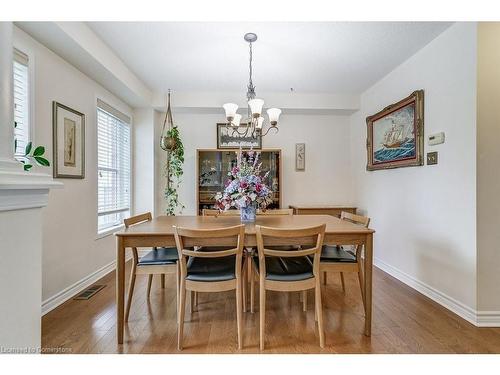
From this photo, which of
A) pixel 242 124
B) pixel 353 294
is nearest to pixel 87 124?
pixel 242 124

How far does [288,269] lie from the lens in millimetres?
2043

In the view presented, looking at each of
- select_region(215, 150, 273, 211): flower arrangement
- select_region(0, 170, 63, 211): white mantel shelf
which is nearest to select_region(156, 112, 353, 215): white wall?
select_region(215, 150, 273, 211): flower arrangement

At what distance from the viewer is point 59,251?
8.25 feet

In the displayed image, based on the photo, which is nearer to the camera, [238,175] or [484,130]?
[484,130]

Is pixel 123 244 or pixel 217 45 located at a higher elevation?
pixel 217 45

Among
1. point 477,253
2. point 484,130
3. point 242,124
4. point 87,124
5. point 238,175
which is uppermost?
point 242,124

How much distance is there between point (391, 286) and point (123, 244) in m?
2.74

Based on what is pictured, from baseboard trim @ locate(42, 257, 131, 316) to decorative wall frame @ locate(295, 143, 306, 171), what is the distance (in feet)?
10.1

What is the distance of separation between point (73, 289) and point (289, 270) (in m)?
2.18

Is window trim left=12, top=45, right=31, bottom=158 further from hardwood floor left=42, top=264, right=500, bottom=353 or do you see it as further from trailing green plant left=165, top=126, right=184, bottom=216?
trailing green plant left=165, top=126, right=184, bottom=216

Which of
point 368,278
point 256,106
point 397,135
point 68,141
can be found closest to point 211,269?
point 368,278

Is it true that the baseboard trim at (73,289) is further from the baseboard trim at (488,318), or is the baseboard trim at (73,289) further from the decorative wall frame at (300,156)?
the baseboard trim at (488,318)

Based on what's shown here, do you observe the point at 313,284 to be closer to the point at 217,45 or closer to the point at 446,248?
the point at 446,248

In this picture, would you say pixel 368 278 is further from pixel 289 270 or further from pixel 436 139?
pixel 436 139
